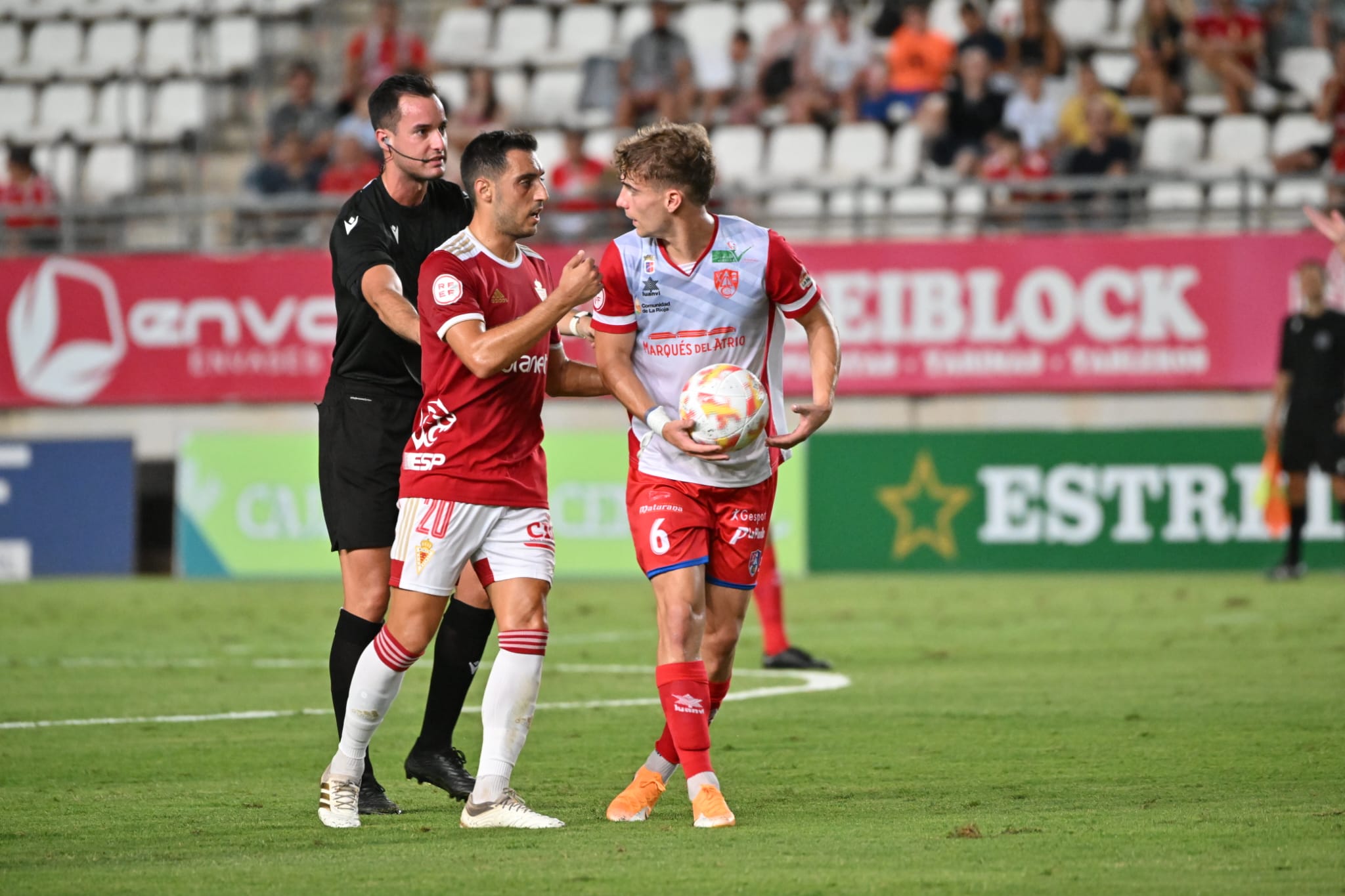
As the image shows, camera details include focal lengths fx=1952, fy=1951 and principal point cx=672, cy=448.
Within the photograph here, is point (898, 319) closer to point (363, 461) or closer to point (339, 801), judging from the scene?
point (363, 461)

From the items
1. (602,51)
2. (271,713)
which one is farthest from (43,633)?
(602,51)

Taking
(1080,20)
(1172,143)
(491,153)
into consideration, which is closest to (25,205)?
(1080,20)

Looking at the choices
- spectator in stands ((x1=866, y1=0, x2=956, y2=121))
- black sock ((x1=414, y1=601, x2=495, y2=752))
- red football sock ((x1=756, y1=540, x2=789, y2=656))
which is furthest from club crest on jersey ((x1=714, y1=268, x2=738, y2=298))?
spectator in stands ((x1=866, y1=0, x2=956, y2=121))

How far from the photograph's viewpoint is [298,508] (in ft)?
61.8

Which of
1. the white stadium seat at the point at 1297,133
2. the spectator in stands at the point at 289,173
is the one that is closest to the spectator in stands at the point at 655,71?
the spectator in stands at the point at 289,173

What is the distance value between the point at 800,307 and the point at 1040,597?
374 inches

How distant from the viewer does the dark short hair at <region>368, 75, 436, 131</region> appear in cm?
650

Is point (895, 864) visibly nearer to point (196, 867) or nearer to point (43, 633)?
point (196, 867)

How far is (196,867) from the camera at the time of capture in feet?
17.0

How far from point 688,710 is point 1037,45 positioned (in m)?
15.4

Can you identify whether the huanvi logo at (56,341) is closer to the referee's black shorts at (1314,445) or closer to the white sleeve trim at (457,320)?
the referee's black shorts at (1314,445)

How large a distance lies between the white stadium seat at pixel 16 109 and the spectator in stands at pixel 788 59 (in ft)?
30.8

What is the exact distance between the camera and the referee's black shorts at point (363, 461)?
6.47 m

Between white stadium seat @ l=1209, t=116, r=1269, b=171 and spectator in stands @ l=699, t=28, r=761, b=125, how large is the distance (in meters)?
4.80
